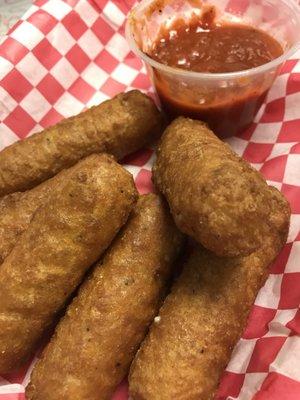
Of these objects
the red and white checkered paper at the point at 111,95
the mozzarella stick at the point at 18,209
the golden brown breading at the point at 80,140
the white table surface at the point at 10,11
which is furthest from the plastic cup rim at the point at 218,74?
the white table surface at the point at 10,11

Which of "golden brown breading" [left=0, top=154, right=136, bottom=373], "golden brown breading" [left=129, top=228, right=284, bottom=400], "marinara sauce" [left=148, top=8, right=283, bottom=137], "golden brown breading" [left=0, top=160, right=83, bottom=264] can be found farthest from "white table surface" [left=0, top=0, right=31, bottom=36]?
"golden brown breading" [left=129, top=228, right=284, bottom=400]

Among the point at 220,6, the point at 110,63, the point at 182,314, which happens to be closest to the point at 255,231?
the point at 182,314

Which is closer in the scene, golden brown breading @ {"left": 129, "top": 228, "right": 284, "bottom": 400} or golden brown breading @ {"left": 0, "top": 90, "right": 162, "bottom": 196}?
golden brown breading @ {"left": 129, "top": 228, "right": 284, "bottom": 400}

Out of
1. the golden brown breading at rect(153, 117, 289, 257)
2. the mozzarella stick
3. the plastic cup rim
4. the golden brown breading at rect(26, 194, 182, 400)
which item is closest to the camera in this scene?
the golden brown breading at rect(153, 117, 289, 257)

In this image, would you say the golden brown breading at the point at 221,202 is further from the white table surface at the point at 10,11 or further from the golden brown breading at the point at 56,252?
the white table surface at the point at 10,11

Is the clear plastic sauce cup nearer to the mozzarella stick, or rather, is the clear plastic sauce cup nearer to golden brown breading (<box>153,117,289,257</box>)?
golden brown breading (<box>153,117,289,257</box>)
